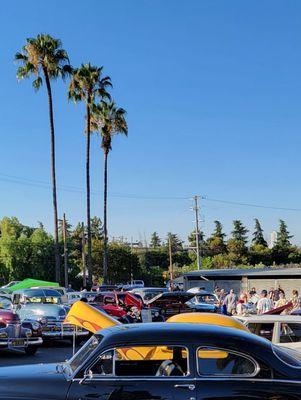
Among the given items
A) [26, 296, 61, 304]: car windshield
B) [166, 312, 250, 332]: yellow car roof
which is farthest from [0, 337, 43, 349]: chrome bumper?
[26, 296, 61, 304]: car windshield

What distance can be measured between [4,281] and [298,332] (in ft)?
204

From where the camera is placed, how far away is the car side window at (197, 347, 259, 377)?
540cm

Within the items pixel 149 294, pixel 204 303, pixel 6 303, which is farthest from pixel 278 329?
pixel 149 294

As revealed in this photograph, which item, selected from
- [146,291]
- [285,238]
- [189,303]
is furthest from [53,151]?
[285,238]

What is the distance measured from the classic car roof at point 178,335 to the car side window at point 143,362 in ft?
0.28

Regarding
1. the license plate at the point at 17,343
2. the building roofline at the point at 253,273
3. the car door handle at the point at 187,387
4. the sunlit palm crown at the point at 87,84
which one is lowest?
the license plate at the point at 17,343

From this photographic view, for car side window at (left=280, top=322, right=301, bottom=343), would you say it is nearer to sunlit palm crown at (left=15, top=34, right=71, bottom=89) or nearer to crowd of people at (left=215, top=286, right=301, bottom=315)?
crowd of people at (left=215, top=286, right=301, bottom=315)

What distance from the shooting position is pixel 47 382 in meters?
5.41

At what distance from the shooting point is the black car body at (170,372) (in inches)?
208

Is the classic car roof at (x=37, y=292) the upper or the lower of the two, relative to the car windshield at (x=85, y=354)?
upper

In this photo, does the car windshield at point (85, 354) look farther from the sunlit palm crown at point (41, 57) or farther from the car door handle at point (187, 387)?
the sunlit palm crown at point (41, 57)

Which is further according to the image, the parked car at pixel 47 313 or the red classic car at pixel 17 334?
the parked car at pixel 47 313

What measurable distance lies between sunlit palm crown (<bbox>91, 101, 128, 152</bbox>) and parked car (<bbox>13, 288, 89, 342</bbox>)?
27615mm

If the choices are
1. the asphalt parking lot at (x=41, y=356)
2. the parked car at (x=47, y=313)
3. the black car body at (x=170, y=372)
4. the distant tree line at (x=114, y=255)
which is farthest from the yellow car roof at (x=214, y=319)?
the distant tree line at (x=114, y=255)
